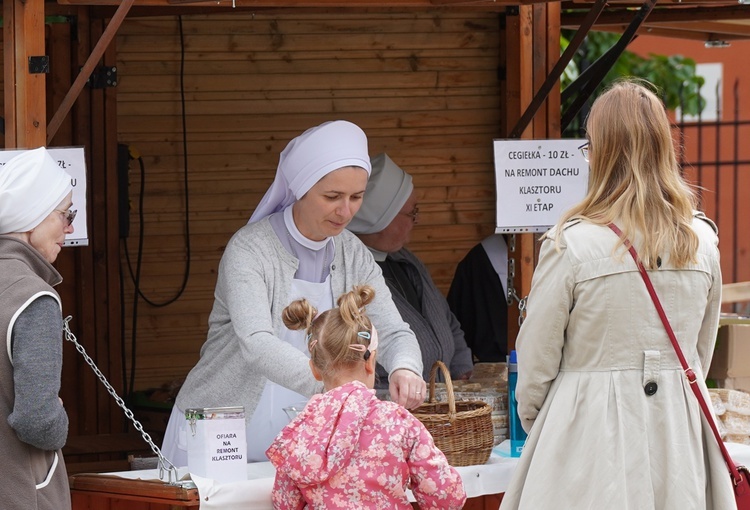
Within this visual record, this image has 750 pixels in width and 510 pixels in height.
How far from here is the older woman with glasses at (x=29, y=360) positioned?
2.75 m

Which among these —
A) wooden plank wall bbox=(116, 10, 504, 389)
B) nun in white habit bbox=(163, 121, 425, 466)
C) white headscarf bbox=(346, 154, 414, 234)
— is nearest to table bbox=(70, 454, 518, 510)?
nun in white habit bbox=(163, 121, 425, 466)

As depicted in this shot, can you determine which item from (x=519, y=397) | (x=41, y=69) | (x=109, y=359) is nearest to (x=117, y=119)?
(x=109, y=359)

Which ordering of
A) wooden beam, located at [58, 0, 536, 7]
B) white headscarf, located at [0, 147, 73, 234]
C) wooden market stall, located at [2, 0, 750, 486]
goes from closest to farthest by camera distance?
white headscarf, located at [0, 147, 73, 234] → wooden beam, located at [58, 0, 536, 7] → wooden market stall, located at [2, 0, 750, 486]

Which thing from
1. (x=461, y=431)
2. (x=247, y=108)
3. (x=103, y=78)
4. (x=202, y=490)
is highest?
(x=103, y=78)

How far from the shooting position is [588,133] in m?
2.90

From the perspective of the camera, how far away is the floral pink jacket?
2.94 m

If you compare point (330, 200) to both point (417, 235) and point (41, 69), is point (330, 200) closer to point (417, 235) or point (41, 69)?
point (41, 69)

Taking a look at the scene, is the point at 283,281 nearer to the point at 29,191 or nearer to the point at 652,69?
the point at 29,191

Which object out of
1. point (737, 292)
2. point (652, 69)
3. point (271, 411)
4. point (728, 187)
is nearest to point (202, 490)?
point (271, 411)

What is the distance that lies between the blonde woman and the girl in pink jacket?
26 centimetres

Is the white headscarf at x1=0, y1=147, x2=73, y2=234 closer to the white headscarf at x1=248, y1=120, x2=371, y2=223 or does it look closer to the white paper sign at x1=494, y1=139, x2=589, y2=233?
the white headscarf at x1=248, y1=120, x2=371, y2=223

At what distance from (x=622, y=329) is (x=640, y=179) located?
1.16 ft

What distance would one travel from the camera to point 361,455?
2.96m

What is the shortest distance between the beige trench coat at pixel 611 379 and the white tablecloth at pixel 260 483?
2.25ft
